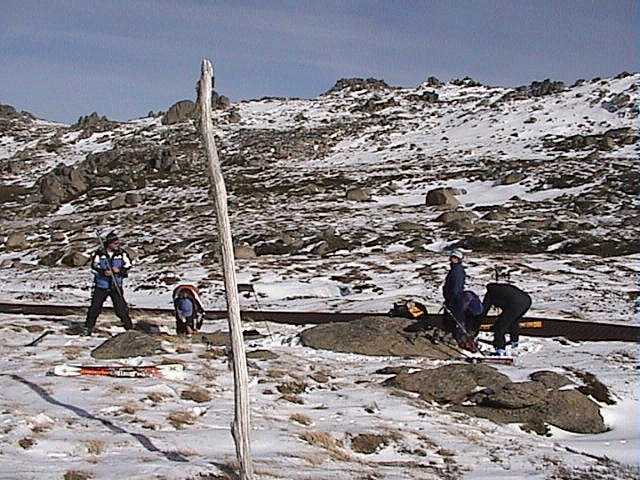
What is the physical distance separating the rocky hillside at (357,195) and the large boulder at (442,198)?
0.16m

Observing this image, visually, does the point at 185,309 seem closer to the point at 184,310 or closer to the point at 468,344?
the point at 184,310

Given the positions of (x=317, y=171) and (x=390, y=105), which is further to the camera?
(x=390, y=105)

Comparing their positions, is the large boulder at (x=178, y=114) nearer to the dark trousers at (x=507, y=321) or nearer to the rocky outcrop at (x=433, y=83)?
the rocky outcrop at (x=433, y=83)

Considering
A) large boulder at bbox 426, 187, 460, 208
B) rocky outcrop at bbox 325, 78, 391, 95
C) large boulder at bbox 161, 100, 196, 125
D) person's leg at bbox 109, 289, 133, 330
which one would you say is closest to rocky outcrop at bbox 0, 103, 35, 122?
large boulder at bbox 161, 100, 196, 125

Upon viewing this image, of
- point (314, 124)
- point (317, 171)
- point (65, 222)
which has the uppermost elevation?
point (314, 124)

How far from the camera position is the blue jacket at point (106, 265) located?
14.0 meters

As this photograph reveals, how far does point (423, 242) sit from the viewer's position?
30625mm

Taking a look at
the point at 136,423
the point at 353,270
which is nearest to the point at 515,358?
the point at 136,423

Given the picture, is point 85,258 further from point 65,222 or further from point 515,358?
→ point 515,358

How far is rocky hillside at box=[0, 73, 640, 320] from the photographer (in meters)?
24.0

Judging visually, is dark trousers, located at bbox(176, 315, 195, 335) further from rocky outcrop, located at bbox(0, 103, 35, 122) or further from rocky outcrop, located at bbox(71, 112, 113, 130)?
rocky outcrop, located at bbox(0, 103, 35, 122)

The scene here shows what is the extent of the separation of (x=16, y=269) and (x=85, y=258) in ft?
9.82

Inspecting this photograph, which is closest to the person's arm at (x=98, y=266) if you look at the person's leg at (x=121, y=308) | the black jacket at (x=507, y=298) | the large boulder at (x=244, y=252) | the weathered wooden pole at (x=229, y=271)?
the person's leg at (x=121, y=308)

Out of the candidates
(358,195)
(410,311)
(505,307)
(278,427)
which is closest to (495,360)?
(505,307)
